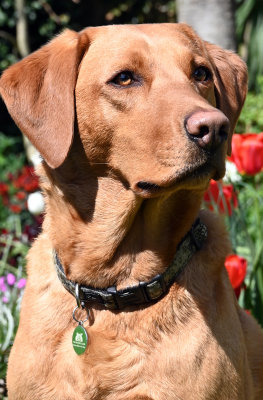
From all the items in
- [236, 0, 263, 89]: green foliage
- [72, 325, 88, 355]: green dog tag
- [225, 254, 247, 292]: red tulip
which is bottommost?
[236, 0, 263, 89]: green foliage

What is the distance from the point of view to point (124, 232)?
316 cm

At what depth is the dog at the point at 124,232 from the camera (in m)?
2.87

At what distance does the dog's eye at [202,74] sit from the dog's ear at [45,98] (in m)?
0.58

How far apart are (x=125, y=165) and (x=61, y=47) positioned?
67cm

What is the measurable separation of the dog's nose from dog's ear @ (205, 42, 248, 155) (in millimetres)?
645

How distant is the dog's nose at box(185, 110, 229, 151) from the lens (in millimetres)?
2645

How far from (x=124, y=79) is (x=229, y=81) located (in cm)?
75

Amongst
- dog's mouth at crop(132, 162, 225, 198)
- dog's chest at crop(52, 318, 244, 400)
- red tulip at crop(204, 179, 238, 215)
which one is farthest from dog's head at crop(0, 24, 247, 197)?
red tulip at crop(204, 179, 238, 215)

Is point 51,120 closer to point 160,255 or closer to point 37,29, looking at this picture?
point 160,255

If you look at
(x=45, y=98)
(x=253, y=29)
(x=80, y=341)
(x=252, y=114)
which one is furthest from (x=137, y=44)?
(x=253, y=29)

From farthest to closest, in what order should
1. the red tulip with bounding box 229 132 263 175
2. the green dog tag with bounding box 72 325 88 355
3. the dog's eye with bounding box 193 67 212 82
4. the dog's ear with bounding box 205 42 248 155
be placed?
the red tulip with bounding box 229 132 263 175 < the dog's ear with bounding box 205 42 248 155 < the dog's eye with bounding box 193 67 212 82 < the green dog tag with bounding box 72 325 88 355

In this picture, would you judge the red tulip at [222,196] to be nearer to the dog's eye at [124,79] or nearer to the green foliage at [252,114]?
the dog's eye at [124,79]

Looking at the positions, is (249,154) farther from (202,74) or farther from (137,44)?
(137,44)

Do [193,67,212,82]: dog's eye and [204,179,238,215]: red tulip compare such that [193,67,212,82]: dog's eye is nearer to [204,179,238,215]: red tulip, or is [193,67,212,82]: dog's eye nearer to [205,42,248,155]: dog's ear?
[205,42,248,155]: dog's ear
